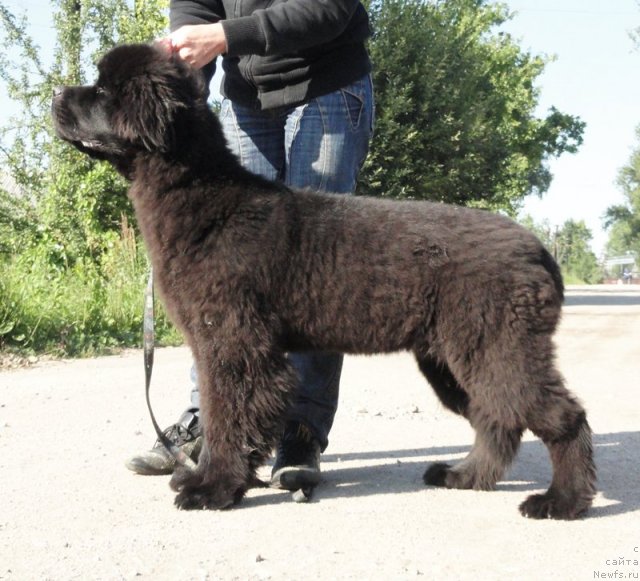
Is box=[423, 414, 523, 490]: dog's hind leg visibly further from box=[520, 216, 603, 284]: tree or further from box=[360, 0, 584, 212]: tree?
box=[520, 216, 603, 284]: tree

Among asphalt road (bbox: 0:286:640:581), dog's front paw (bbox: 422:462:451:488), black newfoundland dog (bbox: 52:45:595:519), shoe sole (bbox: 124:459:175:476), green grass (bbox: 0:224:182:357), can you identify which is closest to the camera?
asphalt road (bbox: 0:286:640:581)

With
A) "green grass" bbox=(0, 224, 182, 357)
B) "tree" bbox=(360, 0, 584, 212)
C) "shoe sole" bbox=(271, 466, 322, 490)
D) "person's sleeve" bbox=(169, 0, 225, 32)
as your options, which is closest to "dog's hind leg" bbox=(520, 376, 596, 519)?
"shoe sole" bbox=(271, 466, 322, 490)

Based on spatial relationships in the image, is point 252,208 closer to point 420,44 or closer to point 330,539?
point 330,539

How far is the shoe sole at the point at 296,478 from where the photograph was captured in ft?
13.7

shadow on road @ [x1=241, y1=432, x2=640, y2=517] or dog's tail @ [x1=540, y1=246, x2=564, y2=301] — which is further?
shadow on road @ [x1=241, y1=432, x2=640, y2=517]

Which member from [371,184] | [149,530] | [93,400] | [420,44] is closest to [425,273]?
[149,530]

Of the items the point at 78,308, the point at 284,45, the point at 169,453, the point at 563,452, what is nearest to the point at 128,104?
the point at 284,45

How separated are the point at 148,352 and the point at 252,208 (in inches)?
47.3

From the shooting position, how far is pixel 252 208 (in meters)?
4.11

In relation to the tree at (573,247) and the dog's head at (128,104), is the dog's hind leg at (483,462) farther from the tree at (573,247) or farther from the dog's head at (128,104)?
the tree at (573,247)

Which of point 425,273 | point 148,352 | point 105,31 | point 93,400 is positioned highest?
point 105,31

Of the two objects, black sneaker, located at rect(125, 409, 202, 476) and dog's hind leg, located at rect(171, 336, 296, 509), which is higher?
dog's hind leg, located at rect(171, 336, 296, 509)

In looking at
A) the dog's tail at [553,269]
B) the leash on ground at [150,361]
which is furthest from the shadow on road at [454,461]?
A: the dog's tail at [553,269]

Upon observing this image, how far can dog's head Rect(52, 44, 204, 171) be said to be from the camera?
3.99 m
